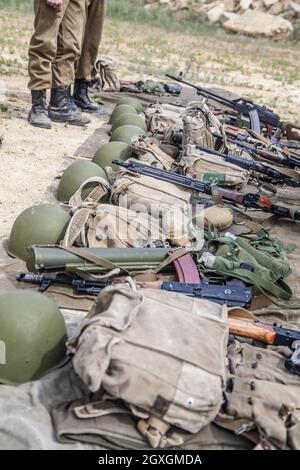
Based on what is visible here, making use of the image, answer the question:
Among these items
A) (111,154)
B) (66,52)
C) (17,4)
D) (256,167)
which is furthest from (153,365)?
(17,4)

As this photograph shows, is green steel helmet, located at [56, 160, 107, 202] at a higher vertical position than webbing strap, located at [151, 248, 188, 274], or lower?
lower

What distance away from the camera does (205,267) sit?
425 centimetres

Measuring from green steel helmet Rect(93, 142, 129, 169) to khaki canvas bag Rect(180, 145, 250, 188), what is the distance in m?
0.59

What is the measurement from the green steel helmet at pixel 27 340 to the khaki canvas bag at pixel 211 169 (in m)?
3.18

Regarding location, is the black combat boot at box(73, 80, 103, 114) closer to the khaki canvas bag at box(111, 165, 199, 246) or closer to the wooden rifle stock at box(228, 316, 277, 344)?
the khaki canvas bag at box(111, 165, 199, 246)

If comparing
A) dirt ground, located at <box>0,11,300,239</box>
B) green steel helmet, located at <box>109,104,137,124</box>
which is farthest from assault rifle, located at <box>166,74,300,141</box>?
dirt ground, located at <box>0,11,300,239</box>

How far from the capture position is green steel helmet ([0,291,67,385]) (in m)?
3.05

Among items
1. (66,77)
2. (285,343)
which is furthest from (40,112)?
(285,343)

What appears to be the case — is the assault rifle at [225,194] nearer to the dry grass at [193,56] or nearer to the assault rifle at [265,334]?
the assault rifle at [265,334]

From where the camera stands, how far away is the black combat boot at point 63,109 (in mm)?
7938

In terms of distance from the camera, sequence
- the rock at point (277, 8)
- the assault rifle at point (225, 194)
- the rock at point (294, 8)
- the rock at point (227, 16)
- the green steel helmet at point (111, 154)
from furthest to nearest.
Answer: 1. the rock at point (277, 8)
2. the rock at point (294, 8)
3. the rock at point (227, 16)
4. the green steel helmet at point (111, 154)
5. the assault rifle at point (225, 194)

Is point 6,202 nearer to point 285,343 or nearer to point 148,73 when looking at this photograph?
point 285,343

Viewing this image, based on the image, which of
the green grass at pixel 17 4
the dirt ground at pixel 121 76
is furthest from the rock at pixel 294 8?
the green grass at pixel 17 4

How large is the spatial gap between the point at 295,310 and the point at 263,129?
5251mm
